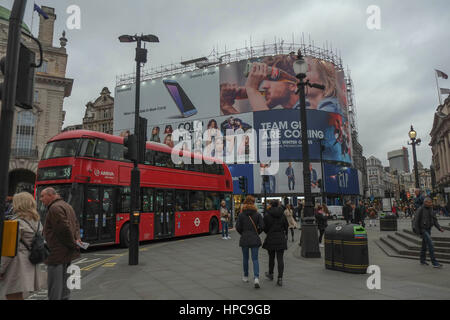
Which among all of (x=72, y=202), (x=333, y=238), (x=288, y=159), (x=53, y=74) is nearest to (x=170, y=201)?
(x=72, y=202)

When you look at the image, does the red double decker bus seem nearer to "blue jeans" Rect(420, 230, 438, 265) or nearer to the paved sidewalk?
the paved sidewalk

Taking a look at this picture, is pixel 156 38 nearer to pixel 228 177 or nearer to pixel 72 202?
pixel 72 202

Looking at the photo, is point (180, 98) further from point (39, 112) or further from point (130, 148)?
point (130, 148)

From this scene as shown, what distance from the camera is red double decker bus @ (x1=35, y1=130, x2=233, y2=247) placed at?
11.1 metres

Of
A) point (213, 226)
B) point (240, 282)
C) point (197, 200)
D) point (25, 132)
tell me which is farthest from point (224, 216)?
point (25, 132)

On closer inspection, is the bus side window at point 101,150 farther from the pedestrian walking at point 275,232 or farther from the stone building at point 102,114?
the stone building at point 102,114

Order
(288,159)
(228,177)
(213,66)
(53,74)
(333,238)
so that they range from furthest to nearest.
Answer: (213,66)
(288,159)
(53,74)
(228,177)
(333,238)

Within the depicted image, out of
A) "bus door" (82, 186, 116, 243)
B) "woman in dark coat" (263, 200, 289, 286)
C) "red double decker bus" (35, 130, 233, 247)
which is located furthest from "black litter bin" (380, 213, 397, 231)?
"bus door" (82, 186, 116, 243)

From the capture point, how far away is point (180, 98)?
52250 mm

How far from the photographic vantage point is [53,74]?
42.5 metres

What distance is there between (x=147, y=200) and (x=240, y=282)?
8.03 meters

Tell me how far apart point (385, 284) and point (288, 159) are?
39.9 meters

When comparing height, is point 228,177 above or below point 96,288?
above

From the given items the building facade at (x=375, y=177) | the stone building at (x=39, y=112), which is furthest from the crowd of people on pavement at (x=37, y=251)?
the building facade at (x=375, y=177)
